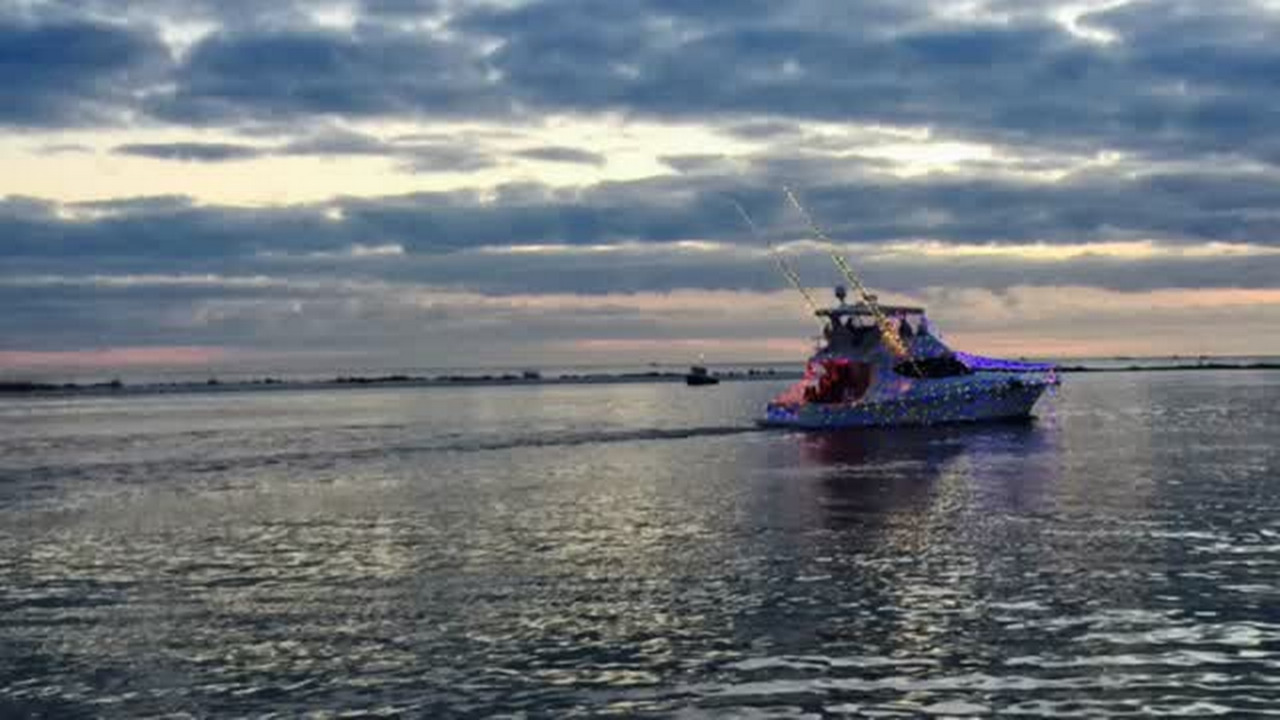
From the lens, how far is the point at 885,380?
88562mm

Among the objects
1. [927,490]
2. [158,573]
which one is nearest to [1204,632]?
[158,573]

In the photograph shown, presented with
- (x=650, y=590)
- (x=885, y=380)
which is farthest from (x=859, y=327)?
(x=650, y=590)

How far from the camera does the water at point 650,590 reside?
1897 centimetres

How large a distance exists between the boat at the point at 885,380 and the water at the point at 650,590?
1091 inches

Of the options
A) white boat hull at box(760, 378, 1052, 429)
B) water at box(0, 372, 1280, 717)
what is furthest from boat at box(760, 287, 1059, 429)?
water at box(0, 372, 1280, 717)

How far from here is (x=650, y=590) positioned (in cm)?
2695

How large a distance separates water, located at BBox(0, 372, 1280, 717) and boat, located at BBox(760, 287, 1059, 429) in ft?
90.9

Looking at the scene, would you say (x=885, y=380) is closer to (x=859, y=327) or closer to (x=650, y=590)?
(x=859, y=327)

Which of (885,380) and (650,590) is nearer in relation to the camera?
(650,590)

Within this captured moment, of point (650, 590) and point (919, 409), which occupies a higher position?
point (919, 409)

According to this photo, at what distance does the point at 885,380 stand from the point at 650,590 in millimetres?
63656

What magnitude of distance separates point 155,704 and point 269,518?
920 inches

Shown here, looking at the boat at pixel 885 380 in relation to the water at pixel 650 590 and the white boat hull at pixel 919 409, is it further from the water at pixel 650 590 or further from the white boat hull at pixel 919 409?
the water at pixel 650 590

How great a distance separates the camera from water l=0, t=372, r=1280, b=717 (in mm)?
18969
